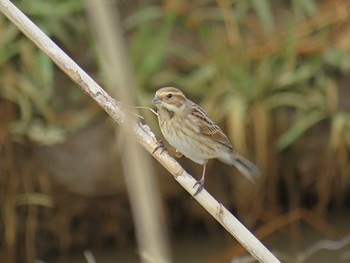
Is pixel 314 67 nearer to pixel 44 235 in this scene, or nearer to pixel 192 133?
pixel 44 235

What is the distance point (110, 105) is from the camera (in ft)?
8.00

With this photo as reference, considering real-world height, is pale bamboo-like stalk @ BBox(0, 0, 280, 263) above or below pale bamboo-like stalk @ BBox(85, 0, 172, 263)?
above

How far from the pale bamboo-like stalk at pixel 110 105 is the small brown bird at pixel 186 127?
0.56 metres

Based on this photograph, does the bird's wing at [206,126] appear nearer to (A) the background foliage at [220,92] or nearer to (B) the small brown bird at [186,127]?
(B) the small brown bird at [186,127]

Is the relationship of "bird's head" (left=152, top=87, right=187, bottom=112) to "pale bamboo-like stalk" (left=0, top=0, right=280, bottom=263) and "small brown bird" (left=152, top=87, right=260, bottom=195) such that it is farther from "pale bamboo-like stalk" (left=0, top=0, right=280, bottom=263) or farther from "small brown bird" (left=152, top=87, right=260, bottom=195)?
"pale bamboo-like stalk" (left=0, top=0, right=280, bottom=263)

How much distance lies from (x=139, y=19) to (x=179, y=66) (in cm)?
39

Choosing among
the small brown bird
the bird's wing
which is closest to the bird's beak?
the small brown bird

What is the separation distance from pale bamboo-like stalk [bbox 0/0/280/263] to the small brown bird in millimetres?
565

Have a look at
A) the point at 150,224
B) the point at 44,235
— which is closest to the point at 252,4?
the point at 44,235

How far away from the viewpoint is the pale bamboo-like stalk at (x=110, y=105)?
7.80 feet

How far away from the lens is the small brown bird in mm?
3211

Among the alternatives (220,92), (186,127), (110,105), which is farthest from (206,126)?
(220,92)

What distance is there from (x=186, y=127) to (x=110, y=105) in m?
0.89

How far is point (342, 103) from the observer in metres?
5.60
